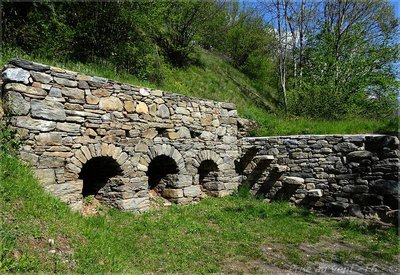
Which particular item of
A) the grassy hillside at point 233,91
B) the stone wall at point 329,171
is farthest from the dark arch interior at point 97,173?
the stone wall at point 329,171

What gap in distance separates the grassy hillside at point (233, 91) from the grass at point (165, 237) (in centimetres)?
301

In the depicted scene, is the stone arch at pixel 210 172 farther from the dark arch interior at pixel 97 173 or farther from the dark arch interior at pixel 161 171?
the dark arch interior at pixel 97 173

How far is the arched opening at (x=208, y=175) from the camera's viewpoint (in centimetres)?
842

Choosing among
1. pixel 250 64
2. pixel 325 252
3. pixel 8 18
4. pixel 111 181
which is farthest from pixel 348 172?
pixel 250 64

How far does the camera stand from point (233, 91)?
1677 centimetres

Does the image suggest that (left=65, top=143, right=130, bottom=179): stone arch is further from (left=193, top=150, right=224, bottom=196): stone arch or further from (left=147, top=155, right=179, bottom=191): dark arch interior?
(left=193, top=150, right=224, bottom=196): stone arch

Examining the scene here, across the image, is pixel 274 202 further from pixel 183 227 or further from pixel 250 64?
pixel 250 64

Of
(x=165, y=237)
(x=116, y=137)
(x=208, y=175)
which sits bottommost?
(x=165, y=237)

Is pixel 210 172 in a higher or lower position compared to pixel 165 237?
higher

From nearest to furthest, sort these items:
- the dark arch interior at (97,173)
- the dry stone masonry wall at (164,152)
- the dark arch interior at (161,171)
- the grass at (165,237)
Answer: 1. the grass at (165,237)
2. the dry stone masonry wall at (164,152)
3. the dark arch interior at (97,173)
4. the dark arch interior at (161,171)

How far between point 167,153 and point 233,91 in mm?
10383

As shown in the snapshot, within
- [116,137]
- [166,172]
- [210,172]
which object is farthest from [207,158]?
[116,137]

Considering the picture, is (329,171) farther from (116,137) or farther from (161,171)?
(116,137)

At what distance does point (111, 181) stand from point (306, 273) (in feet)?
13.1
